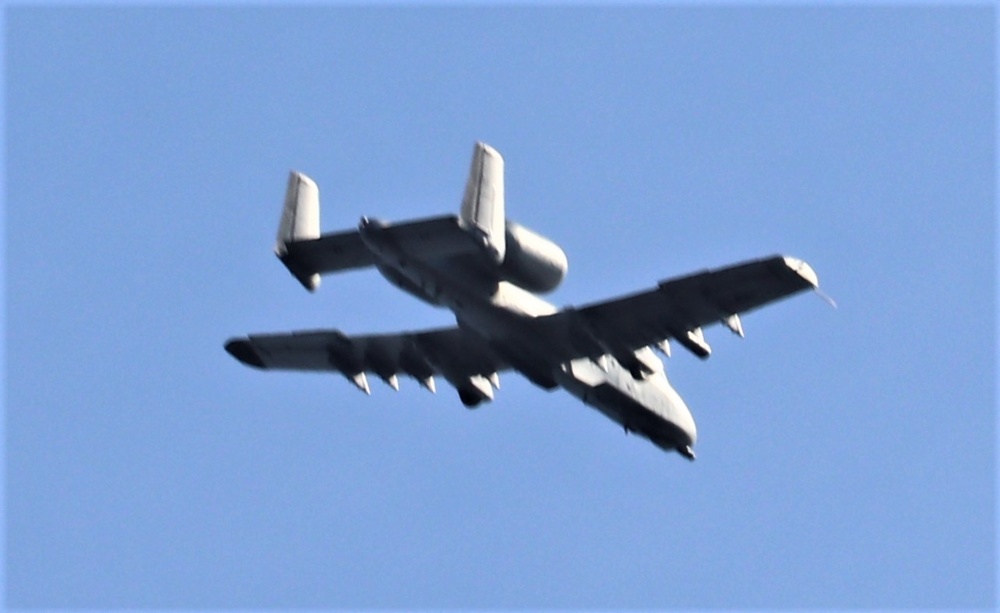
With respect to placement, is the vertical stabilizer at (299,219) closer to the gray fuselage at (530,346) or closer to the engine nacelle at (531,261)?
the gray fuselage at (530,346)

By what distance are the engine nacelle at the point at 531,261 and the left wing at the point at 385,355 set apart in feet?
17.3

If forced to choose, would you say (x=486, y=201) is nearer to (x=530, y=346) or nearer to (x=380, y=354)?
(x=530, y=346)

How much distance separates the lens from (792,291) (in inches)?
1641

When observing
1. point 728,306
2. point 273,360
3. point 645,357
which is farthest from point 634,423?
point 273,360

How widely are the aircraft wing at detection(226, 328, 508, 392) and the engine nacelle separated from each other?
529 centimetres

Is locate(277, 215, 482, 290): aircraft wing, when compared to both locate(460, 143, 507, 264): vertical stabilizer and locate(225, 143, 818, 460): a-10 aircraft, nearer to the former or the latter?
locate(225, 143, 818, 460): a-10 aircraft

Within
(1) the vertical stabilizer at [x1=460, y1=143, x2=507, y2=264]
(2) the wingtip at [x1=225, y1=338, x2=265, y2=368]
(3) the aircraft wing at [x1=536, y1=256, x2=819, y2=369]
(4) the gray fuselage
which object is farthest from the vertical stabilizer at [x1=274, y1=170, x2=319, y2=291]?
(2) the wingtip at [x1=225, y1=338, x2=265, y2=368]

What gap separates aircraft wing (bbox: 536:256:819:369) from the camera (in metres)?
41.5

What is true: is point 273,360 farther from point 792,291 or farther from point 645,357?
point 792,291

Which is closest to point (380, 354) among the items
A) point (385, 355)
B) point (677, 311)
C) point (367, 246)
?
point (385, 355)

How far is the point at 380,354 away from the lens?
4922 centimetres

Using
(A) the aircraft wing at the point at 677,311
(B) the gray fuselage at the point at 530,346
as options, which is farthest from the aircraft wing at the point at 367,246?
(A) the aircraft wing at the point at 677,311

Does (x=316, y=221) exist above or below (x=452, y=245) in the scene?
above

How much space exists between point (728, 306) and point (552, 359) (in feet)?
15.7
